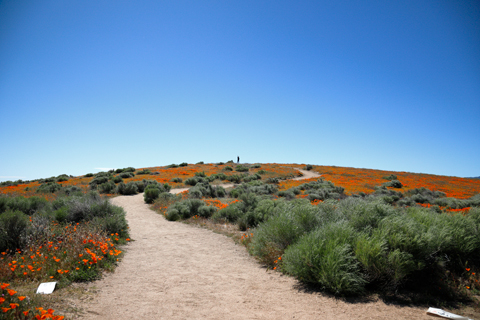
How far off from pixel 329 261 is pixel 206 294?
248 centimetres

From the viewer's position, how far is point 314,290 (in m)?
4.83

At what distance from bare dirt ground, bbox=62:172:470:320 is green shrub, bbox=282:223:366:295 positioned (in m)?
0.26

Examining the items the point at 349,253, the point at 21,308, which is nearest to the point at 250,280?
the point at 349,253

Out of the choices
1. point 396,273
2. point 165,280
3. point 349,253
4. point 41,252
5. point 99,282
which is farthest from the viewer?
point 41,252

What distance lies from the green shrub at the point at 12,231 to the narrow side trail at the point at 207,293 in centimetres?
277

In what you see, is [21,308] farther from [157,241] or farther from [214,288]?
[157,241]

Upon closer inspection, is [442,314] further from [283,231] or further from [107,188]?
[107,188]

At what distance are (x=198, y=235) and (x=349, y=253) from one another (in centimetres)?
671

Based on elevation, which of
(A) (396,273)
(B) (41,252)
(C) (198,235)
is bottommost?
(C) (198,235)

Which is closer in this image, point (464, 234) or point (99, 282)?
point (99, 282)

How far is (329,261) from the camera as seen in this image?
4543 millimetres

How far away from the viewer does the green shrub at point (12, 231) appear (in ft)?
20.9

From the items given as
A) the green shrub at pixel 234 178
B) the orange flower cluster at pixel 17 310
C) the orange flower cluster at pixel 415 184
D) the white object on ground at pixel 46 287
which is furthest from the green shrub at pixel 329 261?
the green shrub at pixel 234 178

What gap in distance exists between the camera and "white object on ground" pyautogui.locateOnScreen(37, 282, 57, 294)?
4.16m
